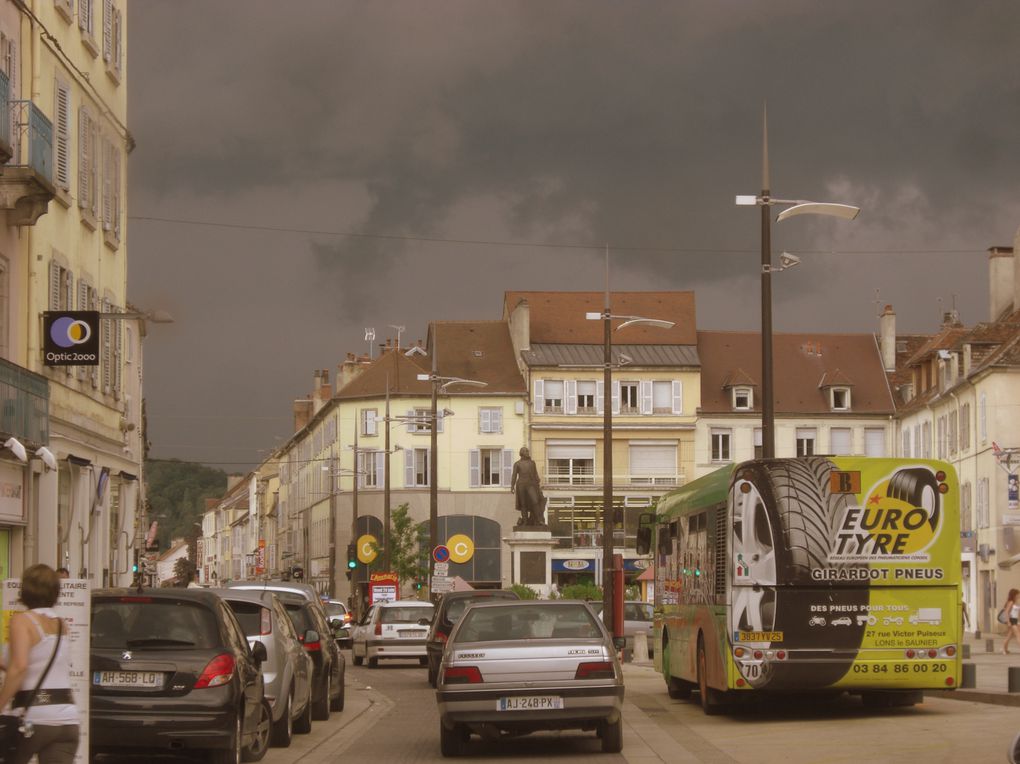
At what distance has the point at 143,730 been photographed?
14.2 m

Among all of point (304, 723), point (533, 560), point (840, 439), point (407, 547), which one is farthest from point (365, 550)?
point (840, 439)

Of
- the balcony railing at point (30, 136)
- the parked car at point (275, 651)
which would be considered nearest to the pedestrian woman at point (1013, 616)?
the balcony railing at point (30, 136)

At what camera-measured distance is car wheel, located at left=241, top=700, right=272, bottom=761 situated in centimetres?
1603

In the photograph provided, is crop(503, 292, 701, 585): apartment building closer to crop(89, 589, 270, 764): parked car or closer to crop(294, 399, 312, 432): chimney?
crop(294, 399, 312, 432): chimney

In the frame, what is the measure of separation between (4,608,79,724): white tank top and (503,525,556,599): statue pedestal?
245 ft

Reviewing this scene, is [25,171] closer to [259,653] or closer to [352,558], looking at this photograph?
[259,653]

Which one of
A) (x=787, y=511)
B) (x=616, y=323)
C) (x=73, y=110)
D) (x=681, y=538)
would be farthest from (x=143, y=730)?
(x=616, y=323)

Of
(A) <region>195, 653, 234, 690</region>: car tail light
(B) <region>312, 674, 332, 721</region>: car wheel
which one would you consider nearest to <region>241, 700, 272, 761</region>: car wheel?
(A) <region>195, 653, 234, 690</region>: car tail light

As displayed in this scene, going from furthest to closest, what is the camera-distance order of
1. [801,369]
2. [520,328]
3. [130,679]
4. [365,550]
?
[801,369]
[520,328]
[365,550]
[130,679]

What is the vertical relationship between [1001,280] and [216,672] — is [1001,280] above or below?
above

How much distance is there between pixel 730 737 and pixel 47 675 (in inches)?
427

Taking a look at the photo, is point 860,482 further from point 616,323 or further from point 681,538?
point 616,323

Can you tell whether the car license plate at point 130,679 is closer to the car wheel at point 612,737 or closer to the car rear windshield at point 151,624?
the car rear windshield at point 151,624

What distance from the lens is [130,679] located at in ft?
47.2
